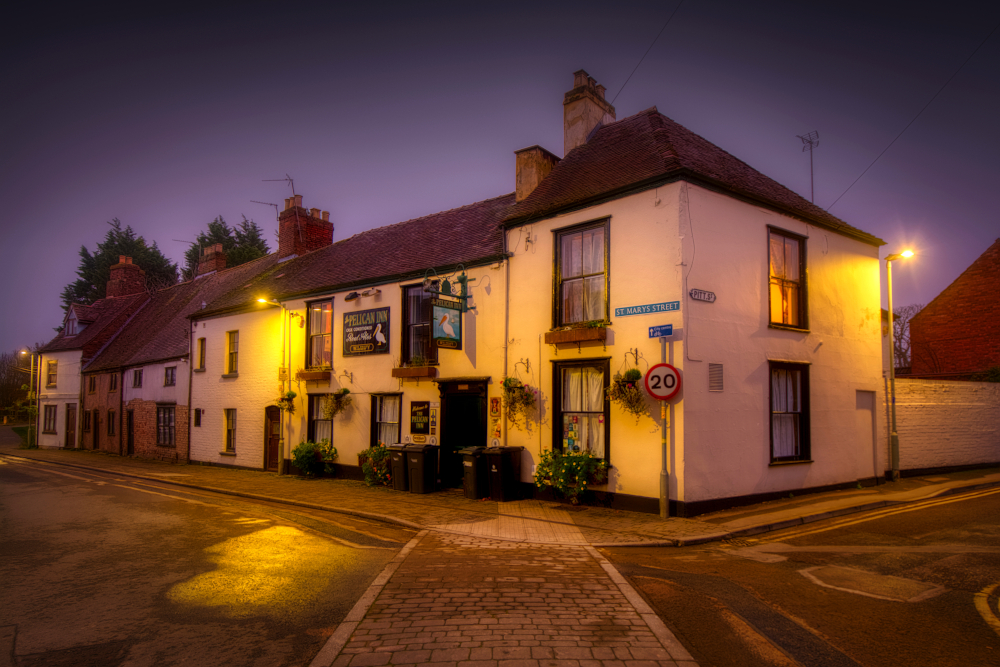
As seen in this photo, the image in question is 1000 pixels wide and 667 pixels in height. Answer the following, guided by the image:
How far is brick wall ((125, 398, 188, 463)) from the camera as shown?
24672mm

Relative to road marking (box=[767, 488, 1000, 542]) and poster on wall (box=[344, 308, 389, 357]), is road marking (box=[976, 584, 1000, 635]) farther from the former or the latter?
poster on wall (box=[344, 308, 389, 357])

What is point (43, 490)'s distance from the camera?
52.6 ft

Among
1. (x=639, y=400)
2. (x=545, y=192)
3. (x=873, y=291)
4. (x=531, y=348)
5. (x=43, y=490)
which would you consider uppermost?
(x=545, y=192)

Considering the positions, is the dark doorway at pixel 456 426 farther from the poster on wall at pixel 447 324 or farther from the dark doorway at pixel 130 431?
the dark doorway at pixel 130 431

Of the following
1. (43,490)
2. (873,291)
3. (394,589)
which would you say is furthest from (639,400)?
(43,490)

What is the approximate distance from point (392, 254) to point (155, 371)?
51.4ft

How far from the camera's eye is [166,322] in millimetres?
31297

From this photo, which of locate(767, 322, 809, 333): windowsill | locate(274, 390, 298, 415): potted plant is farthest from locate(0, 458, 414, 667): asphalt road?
locate(767, 322, 809, 333): windowsill

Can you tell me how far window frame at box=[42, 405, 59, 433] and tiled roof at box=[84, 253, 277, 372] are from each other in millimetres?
5590

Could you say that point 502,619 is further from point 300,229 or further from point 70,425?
point 70,425

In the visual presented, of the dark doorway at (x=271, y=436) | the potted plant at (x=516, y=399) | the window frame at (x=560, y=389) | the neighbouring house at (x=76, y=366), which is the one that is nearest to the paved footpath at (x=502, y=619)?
the window frame at (x=560, y=389)

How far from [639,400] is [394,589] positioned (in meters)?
6.16

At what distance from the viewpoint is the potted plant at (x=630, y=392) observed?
11.2 meters

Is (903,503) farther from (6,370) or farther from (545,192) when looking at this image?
(6,370)
